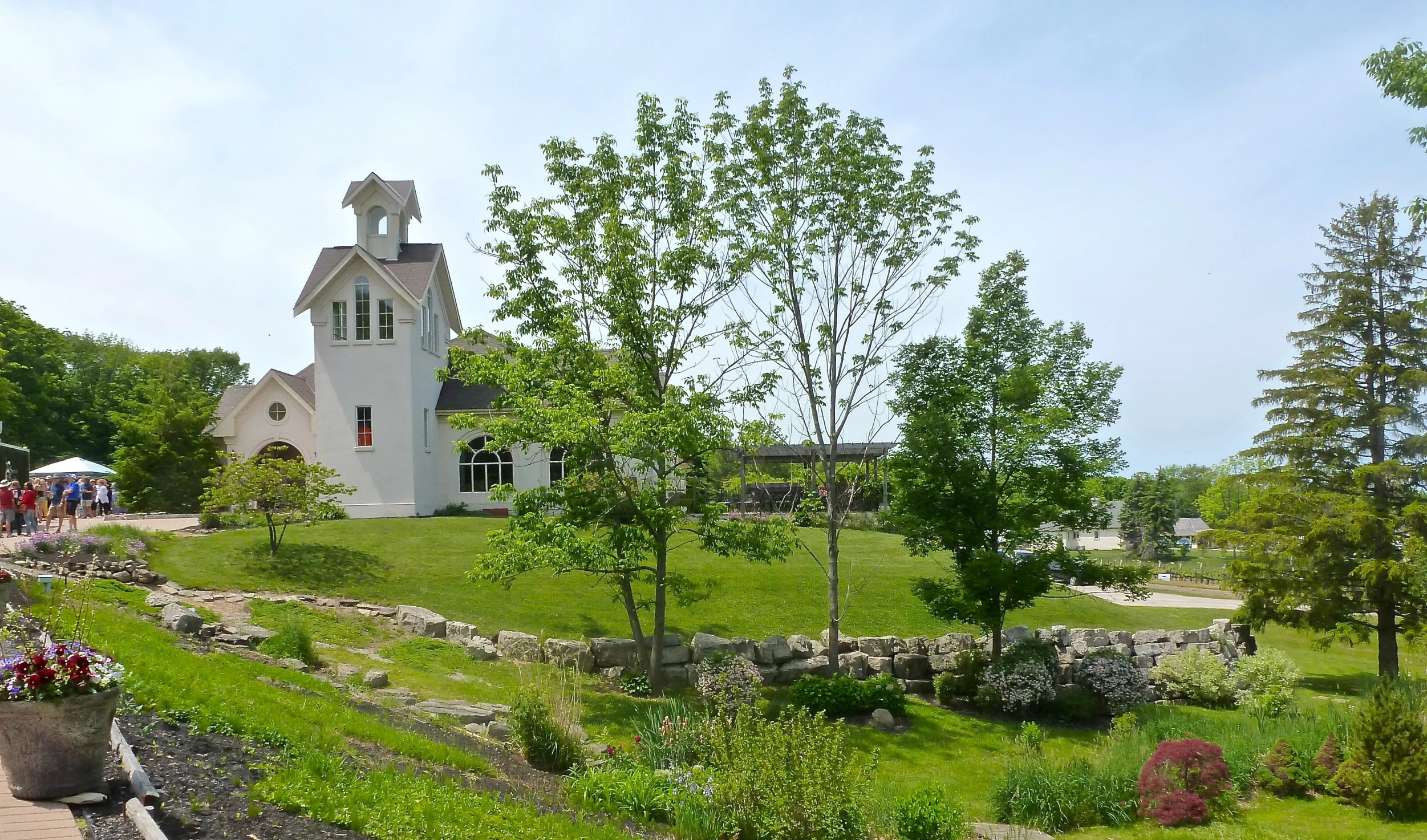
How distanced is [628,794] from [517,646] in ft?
27.7

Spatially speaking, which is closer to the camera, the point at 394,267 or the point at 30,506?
the point at 30,506

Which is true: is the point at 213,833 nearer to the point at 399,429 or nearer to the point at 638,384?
the point at 638,384

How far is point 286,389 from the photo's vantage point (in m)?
29.7

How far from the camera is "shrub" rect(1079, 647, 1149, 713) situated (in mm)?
15344

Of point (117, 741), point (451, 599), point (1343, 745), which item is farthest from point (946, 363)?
point (117, 741)

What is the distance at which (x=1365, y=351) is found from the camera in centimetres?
1897

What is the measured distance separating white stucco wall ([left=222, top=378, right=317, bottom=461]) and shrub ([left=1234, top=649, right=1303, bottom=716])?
2714 cm

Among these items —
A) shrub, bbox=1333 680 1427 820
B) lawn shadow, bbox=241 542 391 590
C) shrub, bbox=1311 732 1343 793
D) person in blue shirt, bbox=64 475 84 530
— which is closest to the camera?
shrub, bbox=1333 680 1427 820

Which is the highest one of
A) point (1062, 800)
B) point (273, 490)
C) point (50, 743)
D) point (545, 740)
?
point (273, 490)

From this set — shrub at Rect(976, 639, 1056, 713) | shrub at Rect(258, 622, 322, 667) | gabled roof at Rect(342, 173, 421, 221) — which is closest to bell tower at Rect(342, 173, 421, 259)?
gabled roof at Rect(342, 173, 421, 221)

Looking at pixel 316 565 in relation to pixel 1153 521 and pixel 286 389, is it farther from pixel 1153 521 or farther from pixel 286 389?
pixel 1153 521

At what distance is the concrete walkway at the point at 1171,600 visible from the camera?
85.6ft

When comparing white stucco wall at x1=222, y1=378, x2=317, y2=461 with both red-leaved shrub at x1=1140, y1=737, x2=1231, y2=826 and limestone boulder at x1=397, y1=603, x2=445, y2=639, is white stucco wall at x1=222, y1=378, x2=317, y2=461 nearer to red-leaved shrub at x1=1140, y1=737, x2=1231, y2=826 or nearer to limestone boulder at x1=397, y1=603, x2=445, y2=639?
limestone boulder at x1=397, y1=603, x2=445, y2=639

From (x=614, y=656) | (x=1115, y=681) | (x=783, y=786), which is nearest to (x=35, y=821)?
(x=783, y=786)
